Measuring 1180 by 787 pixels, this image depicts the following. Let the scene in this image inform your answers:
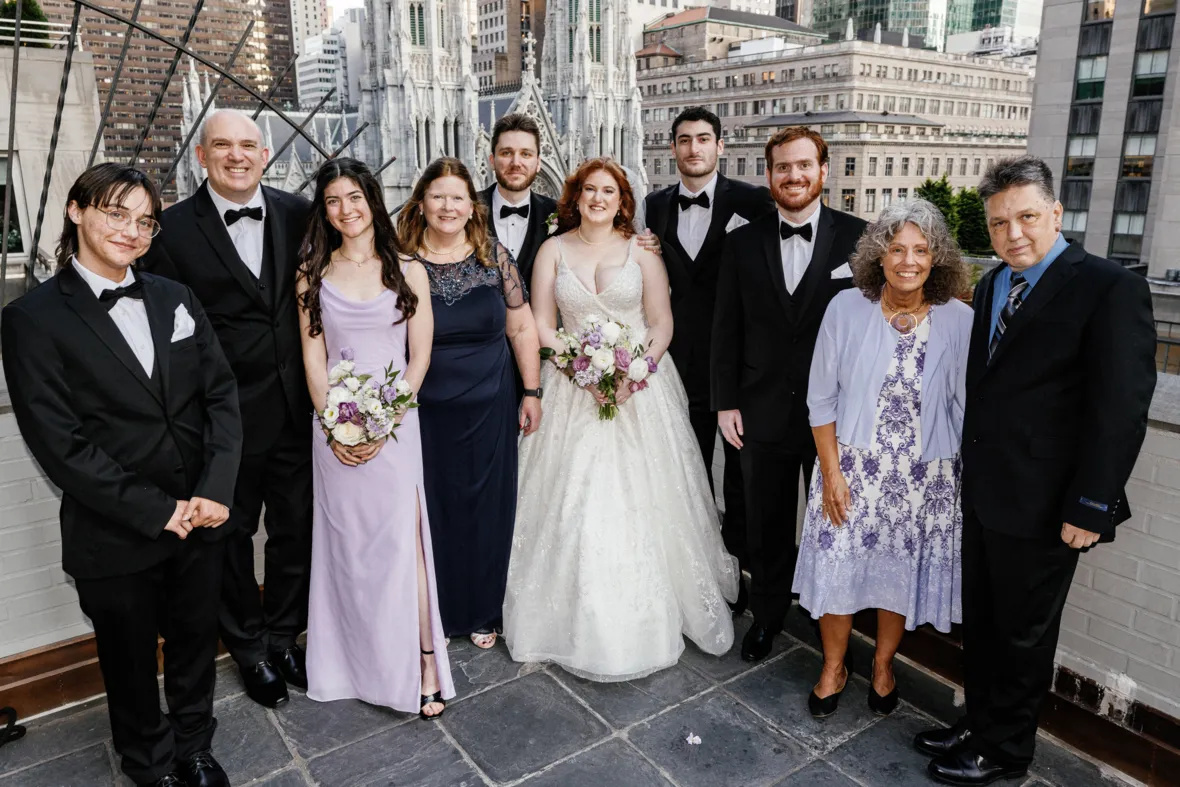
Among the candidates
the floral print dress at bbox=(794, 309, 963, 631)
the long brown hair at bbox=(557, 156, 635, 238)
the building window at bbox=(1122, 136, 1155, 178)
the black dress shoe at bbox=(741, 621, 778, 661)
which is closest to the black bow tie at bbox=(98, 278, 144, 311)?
the long brown hair at bbox=(557, 156, 635, 238)

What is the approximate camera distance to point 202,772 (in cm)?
352

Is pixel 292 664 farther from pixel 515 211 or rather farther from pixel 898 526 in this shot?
pixel 898 526

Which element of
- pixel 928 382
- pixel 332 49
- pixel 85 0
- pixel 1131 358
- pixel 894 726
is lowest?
pixel 894 726

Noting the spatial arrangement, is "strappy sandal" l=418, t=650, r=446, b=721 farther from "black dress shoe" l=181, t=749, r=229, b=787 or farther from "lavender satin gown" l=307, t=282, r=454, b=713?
"black dress shoe" l=181, t=749, r=229, b=787

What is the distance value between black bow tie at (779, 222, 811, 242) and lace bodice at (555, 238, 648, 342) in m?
0.87

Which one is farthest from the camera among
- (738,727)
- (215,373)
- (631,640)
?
(631,640)

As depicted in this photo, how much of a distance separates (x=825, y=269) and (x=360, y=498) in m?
2.62

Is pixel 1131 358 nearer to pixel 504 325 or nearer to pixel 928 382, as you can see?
pixel 928 382

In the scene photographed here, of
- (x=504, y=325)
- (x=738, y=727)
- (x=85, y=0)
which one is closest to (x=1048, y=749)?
(x=738, y=727)

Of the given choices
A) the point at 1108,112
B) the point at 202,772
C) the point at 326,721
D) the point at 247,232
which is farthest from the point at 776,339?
the point at 1108,112

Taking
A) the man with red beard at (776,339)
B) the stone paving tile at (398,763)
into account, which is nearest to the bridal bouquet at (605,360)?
the man with red beard at (776,339)

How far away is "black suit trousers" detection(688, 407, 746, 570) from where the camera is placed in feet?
17.4

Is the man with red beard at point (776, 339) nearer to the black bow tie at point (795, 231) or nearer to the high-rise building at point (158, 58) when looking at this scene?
the black bow tie at point (795, 231)

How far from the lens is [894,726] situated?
4.04 m
